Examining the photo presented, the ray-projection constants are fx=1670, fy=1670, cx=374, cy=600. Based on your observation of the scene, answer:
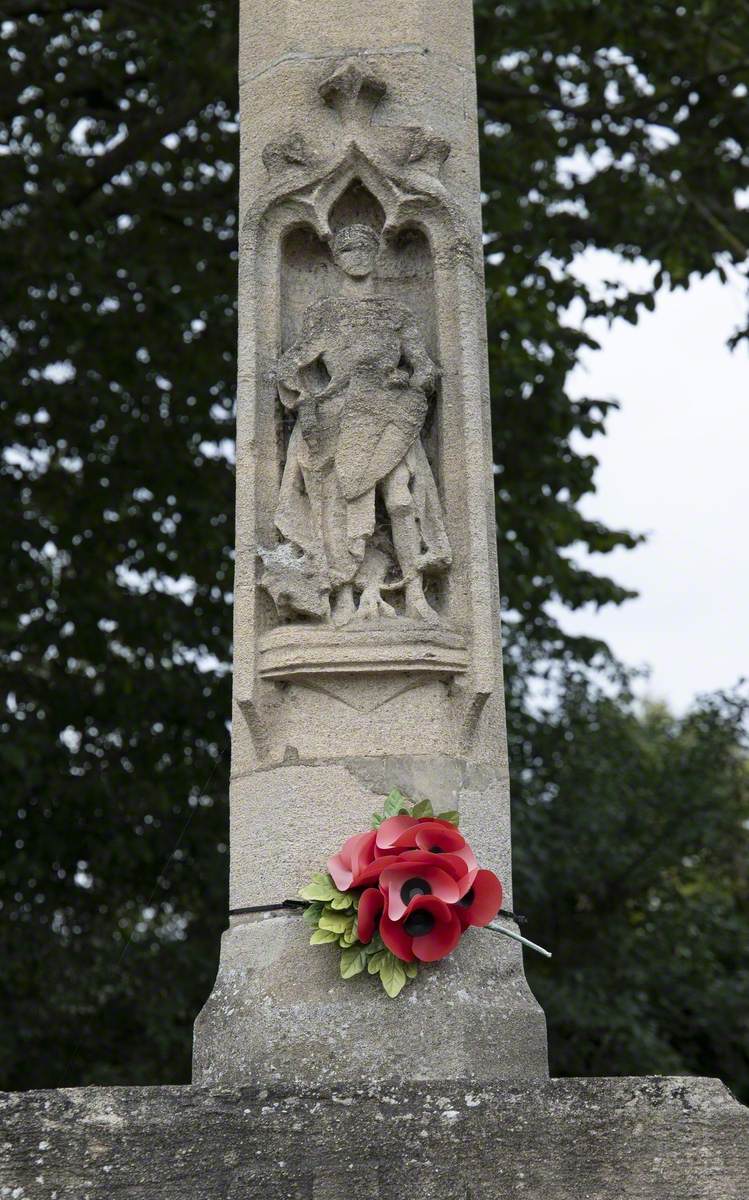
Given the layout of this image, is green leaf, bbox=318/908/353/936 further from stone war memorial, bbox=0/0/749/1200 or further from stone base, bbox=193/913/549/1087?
stone base, bbox=193/913/549/1087

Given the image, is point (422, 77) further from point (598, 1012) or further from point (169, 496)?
point (598, 1012)

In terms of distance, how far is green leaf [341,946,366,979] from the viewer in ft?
12.7

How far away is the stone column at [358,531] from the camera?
12.9ft

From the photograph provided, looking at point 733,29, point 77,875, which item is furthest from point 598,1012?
point 733,29

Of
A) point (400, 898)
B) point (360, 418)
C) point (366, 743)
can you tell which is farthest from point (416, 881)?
point (360, 418)

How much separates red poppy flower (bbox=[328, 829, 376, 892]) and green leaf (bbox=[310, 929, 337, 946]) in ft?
0.34

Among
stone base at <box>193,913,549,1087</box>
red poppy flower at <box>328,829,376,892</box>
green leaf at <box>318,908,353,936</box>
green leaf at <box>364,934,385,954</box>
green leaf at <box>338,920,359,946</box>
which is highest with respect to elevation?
red poppy flower at <box>328,829,376,892</box>

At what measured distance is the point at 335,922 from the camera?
3.90 metres

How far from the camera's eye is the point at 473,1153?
3072 mm

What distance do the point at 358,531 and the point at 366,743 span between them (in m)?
0.55

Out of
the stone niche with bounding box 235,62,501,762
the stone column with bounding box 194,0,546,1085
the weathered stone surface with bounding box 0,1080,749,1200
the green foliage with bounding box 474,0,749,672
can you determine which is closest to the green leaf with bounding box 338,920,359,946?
the stone column with bounding box 194,0,546,1085

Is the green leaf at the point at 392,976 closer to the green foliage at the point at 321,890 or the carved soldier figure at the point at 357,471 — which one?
the green foliage at the point at 321,890

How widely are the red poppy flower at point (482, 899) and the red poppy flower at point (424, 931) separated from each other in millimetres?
37

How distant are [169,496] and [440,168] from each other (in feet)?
21.2
